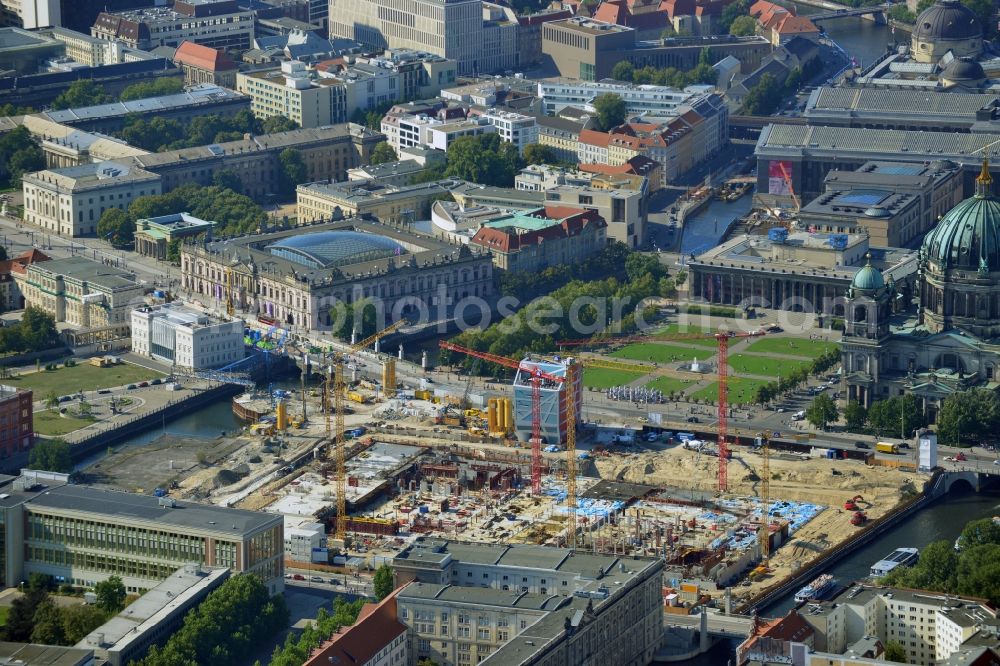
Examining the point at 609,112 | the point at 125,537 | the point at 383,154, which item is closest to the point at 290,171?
the point at 383,154

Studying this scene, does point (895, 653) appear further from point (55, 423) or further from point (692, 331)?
point (692, 331)

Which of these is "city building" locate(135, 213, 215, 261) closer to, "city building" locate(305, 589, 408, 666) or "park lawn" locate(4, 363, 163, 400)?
"park lawn" locate(4, 363, 163, 400)

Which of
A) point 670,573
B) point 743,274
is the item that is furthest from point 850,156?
point 670,573

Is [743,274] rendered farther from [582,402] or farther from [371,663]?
[371,663]

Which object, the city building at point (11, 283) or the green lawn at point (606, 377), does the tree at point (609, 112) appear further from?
the green lawn at point (606, 377)

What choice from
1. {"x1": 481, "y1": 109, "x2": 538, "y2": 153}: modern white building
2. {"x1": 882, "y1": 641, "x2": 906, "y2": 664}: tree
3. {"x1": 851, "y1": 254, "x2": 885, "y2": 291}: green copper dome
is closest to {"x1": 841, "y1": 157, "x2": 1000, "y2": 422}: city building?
{"x1": 851, "y1": 254, "x2": 885, "y2": 291}: green copper dome

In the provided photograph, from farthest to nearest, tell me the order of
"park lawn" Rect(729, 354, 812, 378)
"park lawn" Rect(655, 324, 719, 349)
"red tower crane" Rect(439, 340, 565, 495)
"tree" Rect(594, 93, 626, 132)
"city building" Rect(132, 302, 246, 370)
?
"tree" Rect(594, 93, 626, 132), "park lawn" Rect(655, 324, 719, 349), "city building" Rect(132, 302, 246, 370), "park lawn" Rect(729, 354, 812, 378), "red tower crane" Rect(439, 340, 565, 495)
